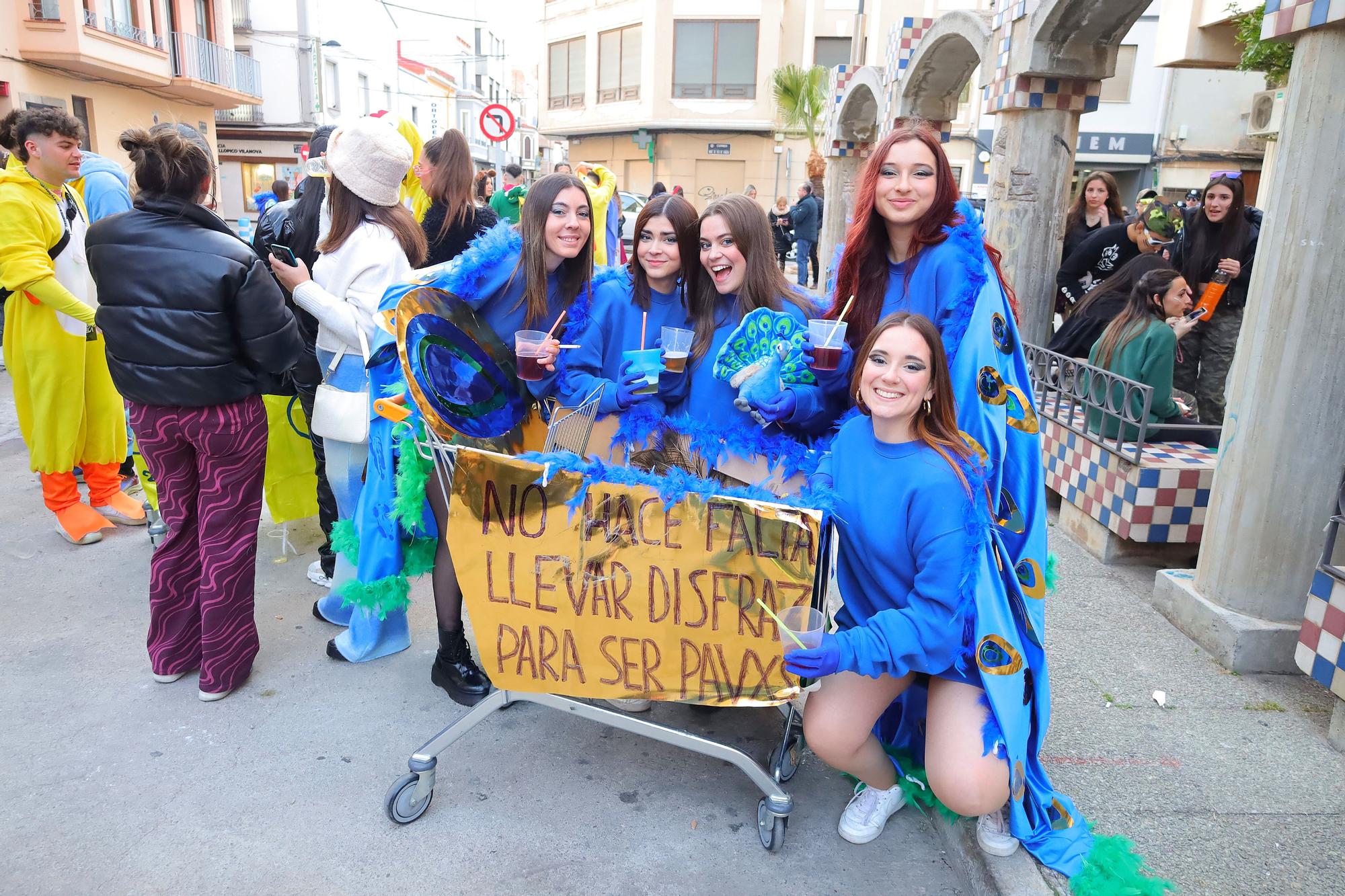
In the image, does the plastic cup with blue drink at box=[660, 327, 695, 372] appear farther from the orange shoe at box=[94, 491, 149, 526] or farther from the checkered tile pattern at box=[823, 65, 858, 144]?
the checkered tile pattern at box=[823, 65, 858, 144]

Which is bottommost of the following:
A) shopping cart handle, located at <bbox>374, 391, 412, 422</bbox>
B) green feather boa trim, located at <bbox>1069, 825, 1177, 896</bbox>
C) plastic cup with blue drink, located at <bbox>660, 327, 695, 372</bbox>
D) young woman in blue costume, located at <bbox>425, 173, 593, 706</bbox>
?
green feather boa trim, located at <bbox>1069, 825, 1177, 896</bbox>

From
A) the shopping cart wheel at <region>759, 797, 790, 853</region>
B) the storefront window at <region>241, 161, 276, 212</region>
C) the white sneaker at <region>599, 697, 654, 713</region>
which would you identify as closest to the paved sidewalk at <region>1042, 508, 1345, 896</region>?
the shopping cart wheel at <region>759, 797, 790, 853</region>

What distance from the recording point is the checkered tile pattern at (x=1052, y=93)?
6.25 m

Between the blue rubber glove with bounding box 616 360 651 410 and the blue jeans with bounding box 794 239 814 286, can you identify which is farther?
the blue jeans with bounding box 794 239 814 286

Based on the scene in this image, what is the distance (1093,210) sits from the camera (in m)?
7.14

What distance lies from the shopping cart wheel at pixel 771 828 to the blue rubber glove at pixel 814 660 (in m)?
0.68

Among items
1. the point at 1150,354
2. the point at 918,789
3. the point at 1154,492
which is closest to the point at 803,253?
the point at 1150,354

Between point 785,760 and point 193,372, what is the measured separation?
2351 millimetres

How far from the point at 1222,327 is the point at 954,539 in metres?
4.19

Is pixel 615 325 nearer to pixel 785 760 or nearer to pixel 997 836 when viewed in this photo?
pixel 785 760

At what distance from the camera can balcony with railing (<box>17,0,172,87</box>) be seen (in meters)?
17.4

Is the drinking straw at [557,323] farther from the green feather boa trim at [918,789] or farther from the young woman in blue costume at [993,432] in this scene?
the green feather boa trim at [918,789]

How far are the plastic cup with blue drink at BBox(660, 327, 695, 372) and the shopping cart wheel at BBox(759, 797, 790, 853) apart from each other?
1.32 meters

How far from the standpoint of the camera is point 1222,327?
545 cm
